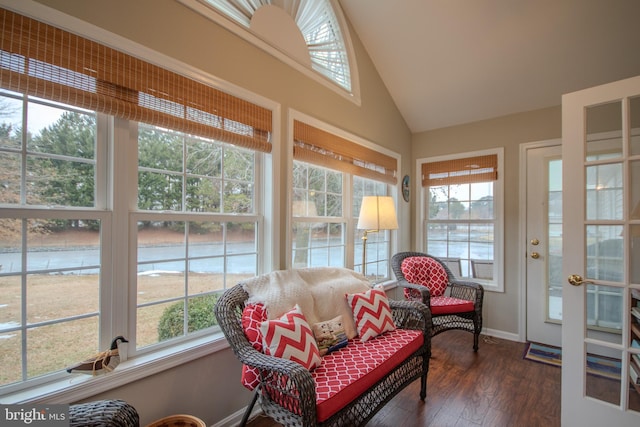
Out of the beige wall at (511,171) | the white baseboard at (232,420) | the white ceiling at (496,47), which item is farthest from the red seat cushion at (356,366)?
the white ceiling at (496,47)

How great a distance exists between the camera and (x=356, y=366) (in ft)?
5.35

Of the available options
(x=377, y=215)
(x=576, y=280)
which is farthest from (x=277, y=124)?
(x=576, y=280)

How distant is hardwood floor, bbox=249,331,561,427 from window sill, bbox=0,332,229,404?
2.09 feet

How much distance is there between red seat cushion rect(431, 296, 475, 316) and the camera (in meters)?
2.79

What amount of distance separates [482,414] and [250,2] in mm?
3225

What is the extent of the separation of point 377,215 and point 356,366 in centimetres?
134

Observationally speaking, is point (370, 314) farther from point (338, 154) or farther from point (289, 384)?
point (338, 154)

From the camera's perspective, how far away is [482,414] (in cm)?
196

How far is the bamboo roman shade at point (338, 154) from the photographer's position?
2.39 metres

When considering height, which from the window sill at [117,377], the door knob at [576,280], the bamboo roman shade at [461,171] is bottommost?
the window sill at [117,377]

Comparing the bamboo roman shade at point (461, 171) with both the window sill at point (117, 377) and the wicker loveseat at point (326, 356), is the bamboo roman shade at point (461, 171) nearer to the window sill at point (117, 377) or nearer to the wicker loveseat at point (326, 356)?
the wicker loveseat at point (326, 356)

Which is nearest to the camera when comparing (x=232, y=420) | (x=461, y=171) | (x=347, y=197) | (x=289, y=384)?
(x=289, y=384)

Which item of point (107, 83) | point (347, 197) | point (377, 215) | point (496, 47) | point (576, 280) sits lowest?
point (576, 280)

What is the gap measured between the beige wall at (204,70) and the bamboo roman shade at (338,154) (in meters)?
0.16
